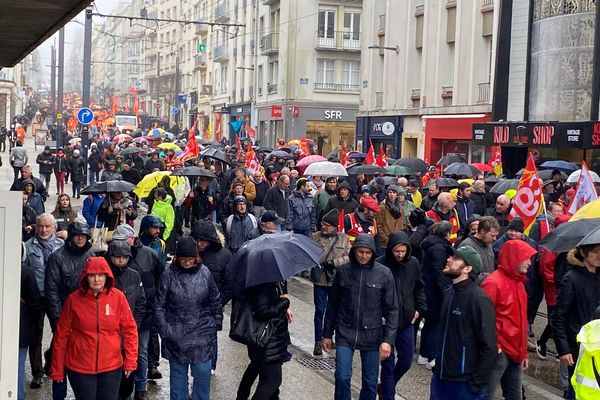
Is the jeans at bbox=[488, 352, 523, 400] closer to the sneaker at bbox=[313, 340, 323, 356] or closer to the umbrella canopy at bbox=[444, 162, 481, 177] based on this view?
the sneaker at bbox=[313, 340, 323, 356]

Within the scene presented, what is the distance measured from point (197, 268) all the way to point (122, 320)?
92 centimetres

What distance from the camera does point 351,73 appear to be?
55.2 metres

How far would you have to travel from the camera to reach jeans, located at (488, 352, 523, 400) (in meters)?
7.17

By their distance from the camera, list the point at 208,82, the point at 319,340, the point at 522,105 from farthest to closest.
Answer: the point at 208,82 < the point at 522,105 < the point at 319,340

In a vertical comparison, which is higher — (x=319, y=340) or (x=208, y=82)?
(x=208, y=82)

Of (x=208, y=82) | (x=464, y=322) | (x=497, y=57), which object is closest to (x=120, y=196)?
(x=464, y=322)

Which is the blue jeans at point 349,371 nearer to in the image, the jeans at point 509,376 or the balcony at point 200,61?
the jeans at point 509,376

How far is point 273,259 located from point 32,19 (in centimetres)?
269

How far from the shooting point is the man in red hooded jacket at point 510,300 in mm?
7156

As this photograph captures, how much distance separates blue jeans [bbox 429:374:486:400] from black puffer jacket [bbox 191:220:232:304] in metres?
2.37

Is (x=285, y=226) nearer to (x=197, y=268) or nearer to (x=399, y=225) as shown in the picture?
(x=399, y=225)

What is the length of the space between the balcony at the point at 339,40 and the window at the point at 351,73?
1120mm

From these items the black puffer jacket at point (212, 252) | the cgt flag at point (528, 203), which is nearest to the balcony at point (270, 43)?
the cgt flag at point (528, 203)

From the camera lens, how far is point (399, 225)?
13055 millimetres
